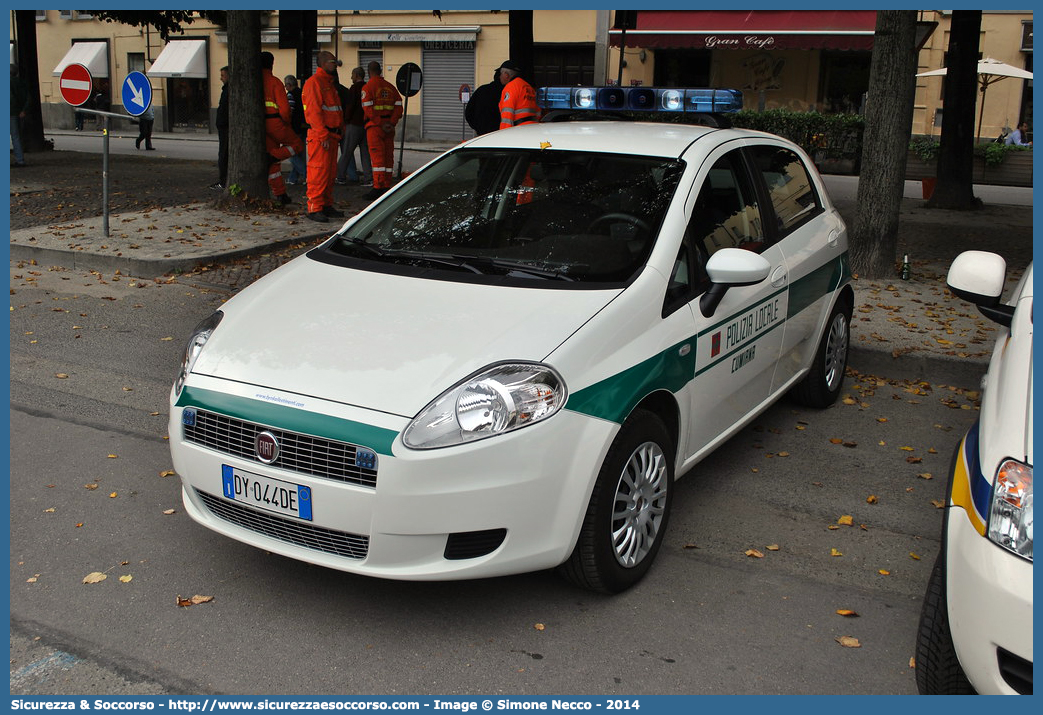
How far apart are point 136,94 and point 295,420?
332 inches

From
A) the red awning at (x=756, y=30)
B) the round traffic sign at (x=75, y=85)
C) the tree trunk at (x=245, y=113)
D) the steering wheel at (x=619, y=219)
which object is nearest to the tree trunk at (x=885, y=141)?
the steering wheel at (x=619, y=219)

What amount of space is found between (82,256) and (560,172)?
22.5ft

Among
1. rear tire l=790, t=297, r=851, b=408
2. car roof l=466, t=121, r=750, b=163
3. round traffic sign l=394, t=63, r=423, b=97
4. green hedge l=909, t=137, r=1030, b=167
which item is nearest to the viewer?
car roof l=466, t=121, r=750, b=163

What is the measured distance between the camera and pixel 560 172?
15.8 feet

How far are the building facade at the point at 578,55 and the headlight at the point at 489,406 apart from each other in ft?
77.2

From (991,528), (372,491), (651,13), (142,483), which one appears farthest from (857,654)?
(651,13)

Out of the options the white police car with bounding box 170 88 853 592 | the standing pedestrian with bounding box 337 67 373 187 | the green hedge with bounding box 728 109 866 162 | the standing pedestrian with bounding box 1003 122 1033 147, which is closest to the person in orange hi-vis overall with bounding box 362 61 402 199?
the standing pedestrian with bounding box 337 67 373 187

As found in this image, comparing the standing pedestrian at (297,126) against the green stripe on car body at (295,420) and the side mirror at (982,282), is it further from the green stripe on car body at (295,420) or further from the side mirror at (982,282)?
the side mirror at (982,282)

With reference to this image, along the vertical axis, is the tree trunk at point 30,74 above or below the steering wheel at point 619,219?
above

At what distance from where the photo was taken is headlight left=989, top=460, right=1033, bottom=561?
8.79 ft

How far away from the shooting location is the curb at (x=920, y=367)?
6.85 m

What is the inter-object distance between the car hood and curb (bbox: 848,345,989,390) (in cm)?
377

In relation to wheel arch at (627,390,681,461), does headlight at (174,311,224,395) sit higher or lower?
higher

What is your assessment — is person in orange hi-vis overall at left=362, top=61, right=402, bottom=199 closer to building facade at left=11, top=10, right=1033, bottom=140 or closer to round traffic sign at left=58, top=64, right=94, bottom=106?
round traffic sign at left=58, top=64, right=94, bottom=106
